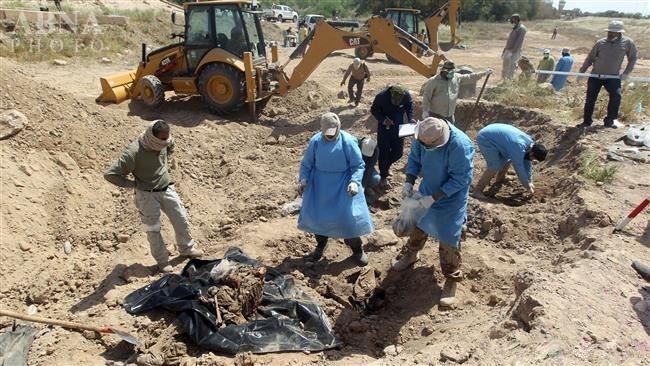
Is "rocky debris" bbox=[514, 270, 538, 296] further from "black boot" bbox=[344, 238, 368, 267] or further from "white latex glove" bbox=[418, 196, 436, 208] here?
"black boot" bbox=[344, 238, 368, 267]

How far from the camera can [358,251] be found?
16.0 ft

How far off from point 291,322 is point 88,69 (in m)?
11.5

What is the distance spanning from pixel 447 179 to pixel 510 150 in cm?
209

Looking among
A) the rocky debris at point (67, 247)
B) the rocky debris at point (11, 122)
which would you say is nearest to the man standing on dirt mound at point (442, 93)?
the rocky debris at point (67, 247)

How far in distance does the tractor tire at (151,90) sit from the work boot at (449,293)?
6.43 m

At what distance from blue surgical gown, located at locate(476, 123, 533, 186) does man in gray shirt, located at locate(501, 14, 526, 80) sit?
5458 millimetres

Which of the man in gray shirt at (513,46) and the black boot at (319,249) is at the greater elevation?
the man in gray shirt at (513,46)

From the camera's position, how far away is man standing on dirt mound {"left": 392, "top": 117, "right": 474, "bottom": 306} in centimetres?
371

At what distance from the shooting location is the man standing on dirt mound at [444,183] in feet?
12.2

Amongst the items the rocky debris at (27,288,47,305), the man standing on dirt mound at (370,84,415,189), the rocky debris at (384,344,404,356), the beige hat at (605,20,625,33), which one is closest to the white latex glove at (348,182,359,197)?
the rocky debris at (384,344,404,356)

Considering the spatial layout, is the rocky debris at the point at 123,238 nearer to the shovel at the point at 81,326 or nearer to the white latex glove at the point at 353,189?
the shovel at the point at 81,326

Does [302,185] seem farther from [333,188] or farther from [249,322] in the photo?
[249,322]

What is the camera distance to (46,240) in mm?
5340

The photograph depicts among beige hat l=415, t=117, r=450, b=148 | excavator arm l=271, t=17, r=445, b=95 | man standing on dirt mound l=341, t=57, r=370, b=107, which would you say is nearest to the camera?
beige hat l=415, t=117, r=450, b=148
